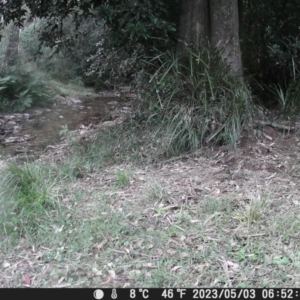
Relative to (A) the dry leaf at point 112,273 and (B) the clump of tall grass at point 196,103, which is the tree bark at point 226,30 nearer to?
(B) the clump of tall grass at point 196,103

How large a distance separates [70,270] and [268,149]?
3.49 m

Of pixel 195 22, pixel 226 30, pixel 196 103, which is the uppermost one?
pixel 195 22

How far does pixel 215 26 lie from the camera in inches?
282

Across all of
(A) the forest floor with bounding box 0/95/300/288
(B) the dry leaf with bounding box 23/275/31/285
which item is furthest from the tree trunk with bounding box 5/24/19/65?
(B) the dry leaf with bounding box 23/275/31/285

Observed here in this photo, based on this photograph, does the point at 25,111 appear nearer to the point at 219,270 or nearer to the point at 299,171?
the point at 299,171

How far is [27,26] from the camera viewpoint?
2105cm

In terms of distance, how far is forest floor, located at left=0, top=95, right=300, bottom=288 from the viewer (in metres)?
3.83

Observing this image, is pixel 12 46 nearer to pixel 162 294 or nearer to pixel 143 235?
pixel 143 235

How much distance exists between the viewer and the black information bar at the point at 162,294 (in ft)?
11.5

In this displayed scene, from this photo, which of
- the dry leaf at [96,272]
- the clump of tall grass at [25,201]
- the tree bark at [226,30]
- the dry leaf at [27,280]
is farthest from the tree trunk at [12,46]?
the dry leaf at [96,272]

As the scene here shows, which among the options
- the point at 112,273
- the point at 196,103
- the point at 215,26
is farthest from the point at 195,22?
the point at 112,273

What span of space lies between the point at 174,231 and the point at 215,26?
3.92 m

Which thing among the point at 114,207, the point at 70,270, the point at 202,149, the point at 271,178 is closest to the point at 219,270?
the point at 70,270

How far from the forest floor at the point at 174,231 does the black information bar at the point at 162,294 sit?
0.09 meters
